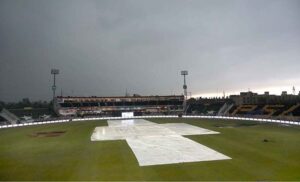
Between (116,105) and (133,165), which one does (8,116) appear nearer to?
(116,105)

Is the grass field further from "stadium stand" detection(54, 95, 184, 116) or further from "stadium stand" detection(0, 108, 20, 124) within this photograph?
"stadium stand" detection(54, 95, 184, 116)

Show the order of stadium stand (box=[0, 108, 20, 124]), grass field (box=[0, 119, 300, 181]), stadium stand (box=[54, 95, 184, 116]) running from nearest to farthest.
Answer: grass field (box=[0, 119, 300, 181])
stadium stand (box=[0, 108, 20, 124])
stadium stand (box=[54, 95, 184, 116])

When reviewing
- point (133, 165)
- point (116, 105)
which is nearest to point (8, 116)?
point (116, 105)

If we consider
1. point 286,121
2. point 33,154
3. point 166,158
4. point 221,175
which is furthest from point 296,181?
point 286,121

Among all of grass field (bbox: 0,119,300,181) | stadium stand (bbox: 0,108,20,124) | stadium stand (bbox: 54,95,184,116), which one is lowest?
grass field (bbox: 0,119,300,181)

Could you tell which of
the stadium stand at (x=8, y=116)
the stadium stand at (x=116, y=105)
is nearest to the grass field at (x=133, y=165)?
the stadium stand at (x=8, y=116)

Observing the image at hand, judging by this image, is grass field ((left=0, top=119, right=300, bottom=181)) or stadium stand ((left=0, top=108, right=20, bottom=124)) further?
stadium stand ((left=0, top=108, right=20, bottom=124))

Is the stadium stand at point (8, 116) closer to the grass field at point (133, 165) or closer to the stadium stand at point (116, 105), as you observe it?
the stadium stand at point (116, 105)

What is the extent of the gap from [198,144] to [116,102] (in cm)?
9405

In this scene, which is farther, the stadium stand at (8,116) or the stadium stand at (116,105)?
the stadium stand at (116,105)

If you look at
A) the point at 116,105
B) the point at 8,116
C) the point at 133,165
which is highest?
the point at 116,105

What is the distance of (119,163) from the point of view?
21922 mm

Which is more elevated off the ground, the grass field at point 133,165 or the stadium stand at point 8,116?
the stadium stand at point 8,116

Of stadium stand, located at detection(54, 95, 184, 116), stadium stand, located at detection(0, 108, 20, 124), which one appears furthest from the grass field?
stadium stand, located at detection(54, 95, 184, 116)
